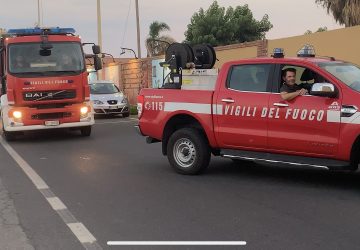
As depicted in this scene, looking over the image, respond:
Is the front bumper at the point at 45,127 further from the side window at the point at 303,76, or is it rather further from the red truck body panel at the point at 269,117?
the side window at the point at 303,76

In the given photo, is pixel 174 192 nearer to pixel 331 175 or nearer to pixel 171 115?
pixel 171 115

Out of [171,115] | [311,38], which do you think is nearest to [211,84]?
[171,115]

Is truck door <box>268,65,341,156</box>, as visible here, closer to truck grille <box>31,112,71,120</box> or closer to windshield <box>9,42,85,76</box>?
windshield <box>9,42,85,76</box>

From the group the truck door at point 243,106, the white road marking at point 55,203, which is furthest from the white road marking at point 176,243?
the truck door at point 243,106

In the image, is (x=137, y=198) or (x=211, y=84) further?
(x=211, y=84)

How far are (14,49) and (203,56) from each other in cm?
625

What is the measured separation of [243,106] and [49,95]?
7.33 m

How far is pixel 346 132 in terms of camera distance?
21.9 feet

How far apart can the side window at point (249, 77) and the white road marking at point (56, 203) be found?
3.04 metres

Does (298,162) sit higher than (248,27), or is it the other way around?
(248,27)

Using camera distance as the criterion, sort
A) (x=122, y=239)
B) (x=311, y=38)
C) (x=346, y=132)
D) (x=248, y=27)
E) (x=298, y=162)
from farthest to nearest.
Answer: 1. (x=248, y=27)
2. (x=311, y=38)
3. (x=298, y=162)
4. (x=346, y=132)
5. (x=122, y=239)

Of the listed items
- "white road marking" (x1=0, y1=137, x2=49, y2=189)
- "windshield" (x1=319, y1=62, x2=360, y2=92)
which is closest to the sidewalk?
"white road marking" (x1=0, y1=137, x2=49, y2=189)

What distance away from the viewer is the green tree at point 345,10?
74.2ft

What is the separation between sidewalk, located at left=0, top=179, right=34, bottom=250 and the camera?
5.04 m
